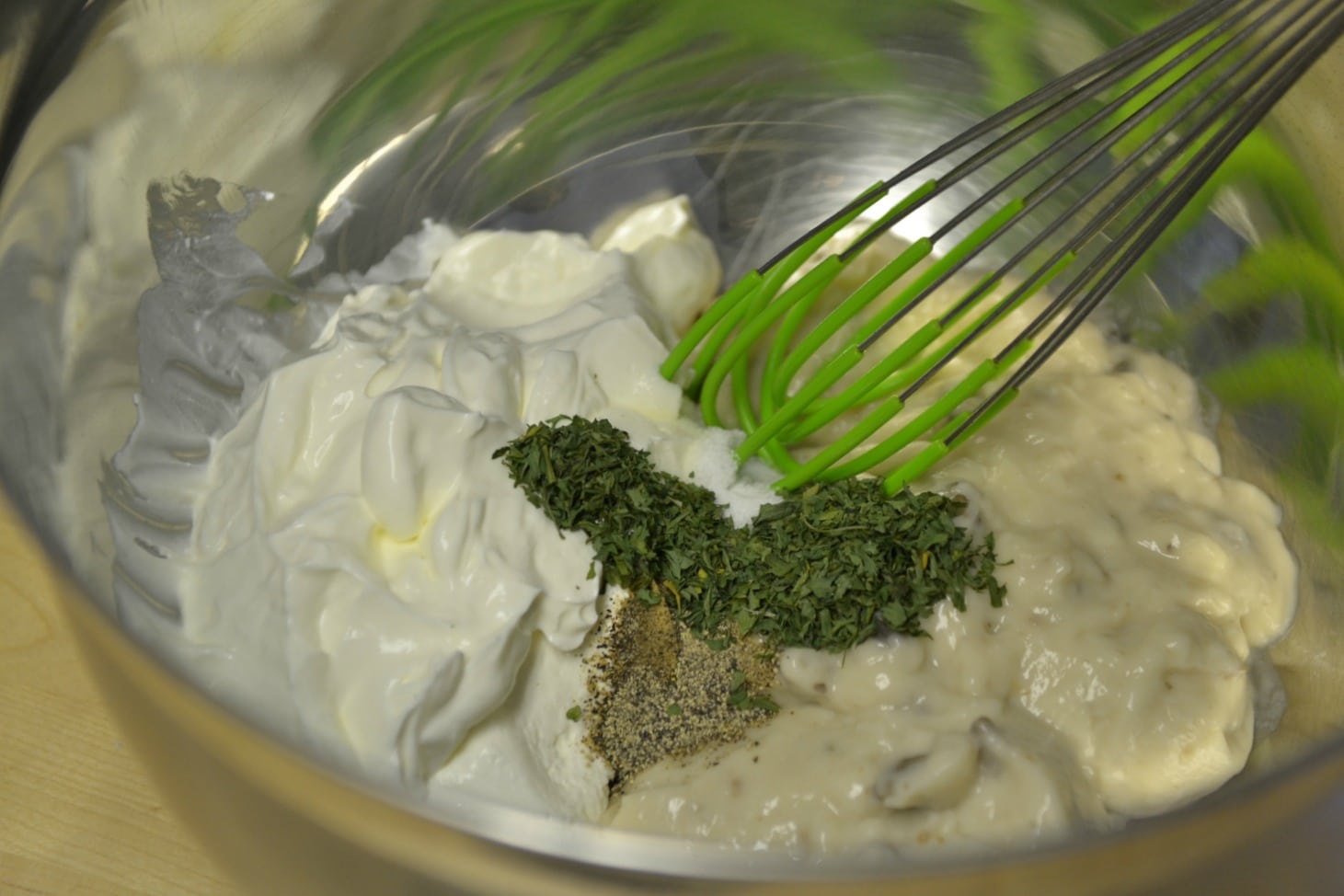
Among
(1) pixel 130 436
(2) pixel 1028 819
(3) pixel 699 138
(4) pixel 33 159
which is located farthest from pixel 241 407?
(2) pixel 1028 819

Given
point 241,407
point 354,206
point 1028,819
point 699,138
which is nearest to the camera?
point 1028,819

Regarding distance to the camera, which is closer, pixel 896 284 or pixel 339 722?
pixel 339 722

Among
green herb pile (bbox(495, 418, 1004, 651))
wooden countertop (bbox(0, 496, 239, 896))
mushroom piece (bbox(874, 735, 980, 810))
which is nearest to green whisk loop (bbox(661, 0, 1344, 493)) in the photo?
green herb pile (bbox(495, 418, 1004, 651))

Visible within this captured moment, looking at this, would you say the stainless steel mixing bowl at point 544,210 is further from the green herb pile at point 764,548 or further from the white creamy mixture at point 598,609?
the green herb pile at point 764,548

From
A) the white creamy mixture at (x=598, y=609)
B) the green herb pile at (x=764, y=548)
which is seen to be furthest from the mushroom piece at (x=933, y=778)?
the green herb pile at (x=764, y=548)

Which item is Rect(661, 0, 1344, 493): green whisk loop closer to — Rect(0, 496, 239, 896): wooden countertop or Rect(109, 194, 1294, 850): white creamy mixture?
Rect(109, 194, 1294, 850): white creamy mixture

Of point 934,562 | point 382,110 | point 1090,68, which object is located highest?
point 1090,68

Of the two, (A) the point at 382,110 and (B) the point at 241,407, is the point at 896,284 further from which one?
(B) the point at 241,407
